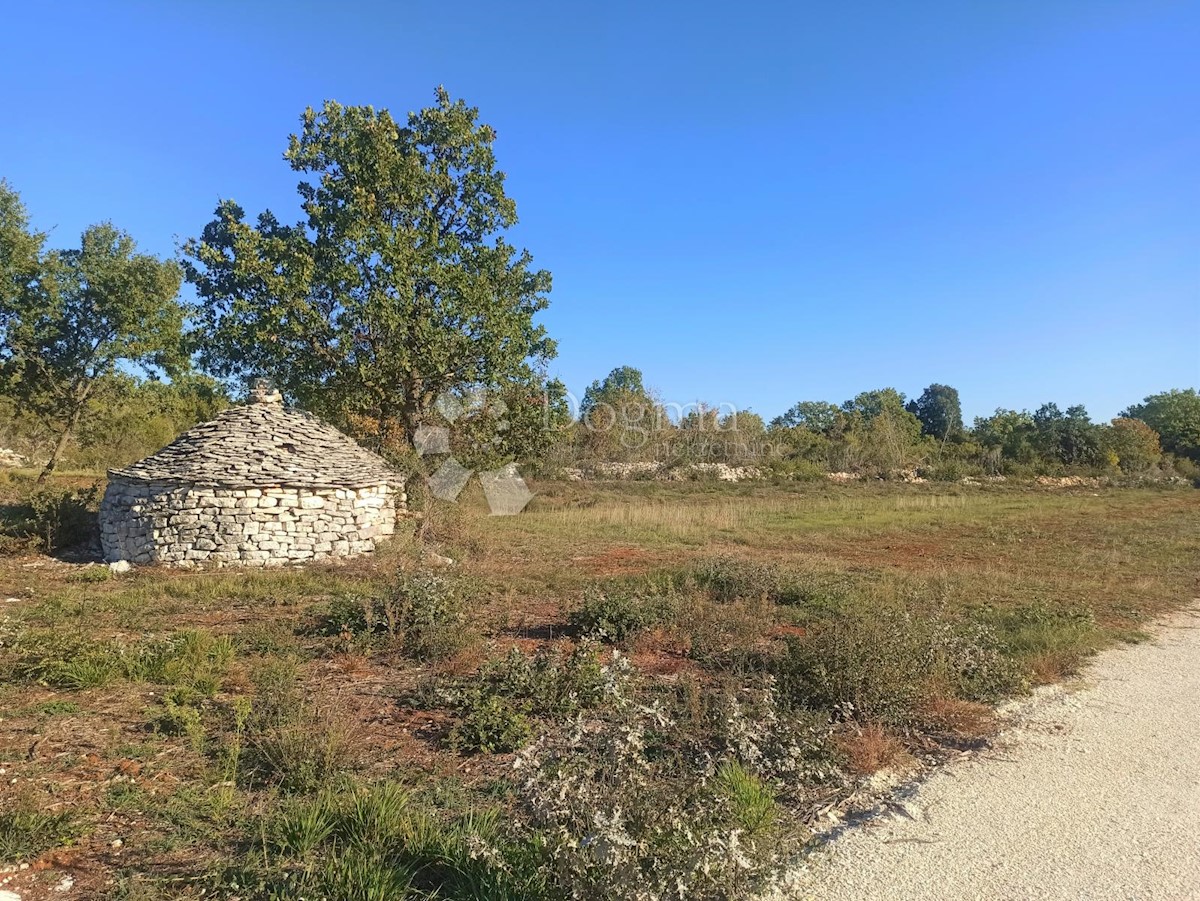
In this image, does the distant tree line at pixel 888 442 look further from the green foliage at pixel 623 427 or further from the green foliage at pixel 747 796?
the green foliage at pixel 747 796

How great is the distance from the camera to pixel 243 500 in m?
12.0

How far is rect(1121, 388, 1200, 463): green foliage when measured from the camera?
52844 millimetres

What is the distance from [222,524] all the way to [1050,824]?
12.0 m

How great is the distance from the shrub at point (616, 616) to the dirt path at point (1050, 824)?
143 inches

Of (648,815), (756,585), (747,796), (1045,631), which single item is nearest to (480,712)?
(747,796)

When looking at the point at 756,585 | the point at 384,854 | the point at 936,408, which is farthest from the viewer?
the point at 936,408

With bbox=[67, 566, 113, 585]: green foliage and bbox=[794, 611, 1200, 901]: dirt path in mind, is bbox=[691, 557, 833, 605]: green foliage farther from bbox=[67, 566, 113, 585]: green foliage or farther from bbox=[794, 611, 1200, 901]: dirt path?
bbox=[67, 566, 113, 585]: green foliage

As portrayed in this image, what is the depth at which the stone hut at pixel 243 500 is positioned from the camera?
1191 cm

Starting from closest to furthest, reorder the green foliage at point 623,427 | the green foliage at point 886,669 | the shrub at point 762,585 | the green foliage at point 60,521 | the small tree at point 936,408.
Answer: the green foliage at point 886,669 → the shrub at point 762,585 → the green foliage at point 60,521 → the green foliage at point 623,427 → the small tree at point 936,408

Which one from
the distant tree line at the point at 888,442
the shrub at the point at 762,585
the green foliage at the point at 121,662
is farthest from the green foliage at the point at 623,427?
the green foliage at the point at 121,662

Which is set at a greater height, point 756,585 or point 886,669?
point 886,669

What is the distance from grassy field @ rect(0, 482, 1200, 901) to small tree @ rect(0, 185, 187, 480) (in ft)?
40.3

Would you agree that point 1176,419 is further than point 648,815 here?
Yes

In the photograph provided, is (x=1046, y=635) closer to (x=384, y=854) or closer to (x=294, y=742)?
(x=384, y=854)
